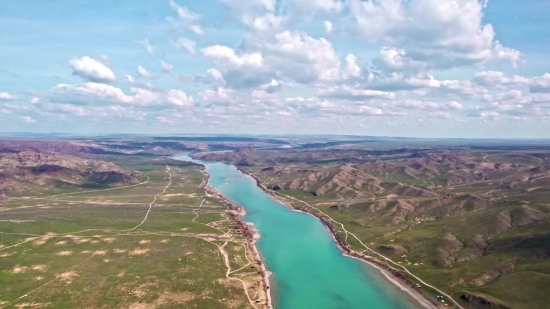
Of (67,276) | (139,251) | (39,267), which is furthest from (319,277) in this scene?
(39,267)

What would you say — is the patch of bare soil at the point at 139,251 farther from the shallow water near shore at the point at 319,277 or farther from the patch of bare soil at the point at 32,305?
the patch of bare soil at the point at 32,305

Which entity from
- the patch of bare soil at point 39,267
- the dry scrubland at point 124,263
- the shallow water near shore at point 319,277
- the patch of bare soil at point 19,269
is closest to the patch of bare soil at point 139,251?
the dry scrubland at point 124,263

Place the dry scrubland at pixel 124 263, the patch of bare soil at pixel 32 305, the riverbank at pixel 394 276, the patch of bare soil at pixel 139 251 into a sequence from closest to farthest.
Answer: the patch of bare soil at pixel 32 305 → the dry scrubland at pixel 124 263 → the riverbank at pixel 394 276 → the patch of bare soil at pixel 139 251

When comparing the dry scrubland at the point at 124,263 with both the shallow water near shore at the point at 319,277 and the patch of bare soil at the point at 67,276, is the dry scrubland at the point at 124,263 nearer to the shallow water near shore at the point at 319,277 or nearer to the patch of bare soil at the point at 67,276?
the patch of bare soil at the point at 67,276

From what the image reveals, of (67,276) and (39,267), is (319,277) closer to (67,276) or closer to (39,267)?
(67,276)

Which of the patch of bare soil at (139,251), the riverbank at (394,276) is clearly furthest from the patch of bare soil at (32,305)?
the riverbank at (394,276)

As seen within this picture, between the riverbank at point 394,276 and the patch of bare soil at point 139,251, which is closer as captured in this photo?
the riverbank at point 394,276

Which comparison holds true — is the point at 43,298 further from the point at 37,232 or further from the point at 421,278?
the point at 421,278

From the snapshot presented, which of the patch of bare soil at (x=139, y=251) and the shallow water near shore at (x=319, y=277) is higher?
the patch of bare soil at (x=139, y=251)

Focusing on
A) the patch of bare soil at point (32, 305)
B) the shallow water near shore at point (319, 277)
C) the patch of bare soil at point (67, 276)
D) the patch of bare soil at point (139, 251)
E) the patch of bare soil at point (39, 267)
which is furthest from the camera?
the patch of bare soil at point (139, 251)

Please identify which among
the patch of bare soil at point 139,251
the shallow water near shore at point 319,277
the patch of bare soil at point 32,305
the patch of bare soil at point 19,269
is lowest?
the shallow water near shore at point 319,277

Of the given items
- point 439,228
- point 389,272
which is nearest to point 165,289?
point 389,272

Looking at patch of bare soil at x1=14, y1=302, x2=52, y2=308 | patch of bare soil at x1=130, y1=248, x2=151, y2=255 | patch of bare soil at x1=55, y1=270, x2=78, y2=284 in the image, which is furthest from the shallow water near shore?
patch of bare soil at x1=55, y1=270, x2=78, y2=284
